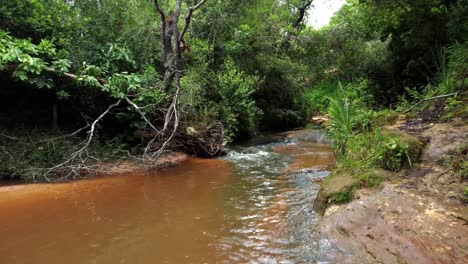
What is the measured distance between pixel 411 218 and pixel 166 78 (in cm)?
690

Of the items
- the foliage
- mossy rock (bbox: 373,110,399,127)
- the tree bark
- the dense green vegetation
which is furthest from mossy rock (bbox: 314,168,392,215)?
the foliage

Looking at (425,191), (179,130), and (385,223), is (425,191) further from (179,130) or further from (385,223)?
(179,130)

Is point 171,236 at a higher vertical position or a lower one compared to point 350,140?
lower

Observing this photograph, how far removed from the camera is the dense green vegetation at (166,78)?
5.77 metres

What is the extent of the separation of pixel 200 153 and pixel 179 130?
884mm

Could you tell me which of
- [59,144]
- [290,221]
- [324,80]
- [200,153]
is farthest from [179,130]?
[324,80]

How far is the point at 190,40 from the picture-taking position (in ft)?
35.7

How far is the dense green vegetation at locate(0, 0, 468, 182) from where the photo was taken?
577cm

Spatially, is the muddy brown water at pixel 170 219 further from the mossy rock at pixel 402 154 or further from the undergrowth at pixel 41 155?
the mossy rock at pixel 402 154

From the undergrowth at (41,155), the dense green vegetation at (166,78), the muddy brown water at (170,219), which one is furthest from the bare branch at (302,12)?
the undergrowth at (41,155)

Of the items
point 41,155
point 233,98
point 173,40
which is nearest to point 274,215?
point 41,155

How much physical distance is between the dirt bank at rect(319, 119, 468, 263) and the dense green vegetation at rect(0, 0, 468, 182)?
0.40m

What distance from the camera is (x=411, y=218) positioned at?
2.87 meters

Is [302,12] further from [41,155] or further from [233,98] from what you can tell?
[41,155]
